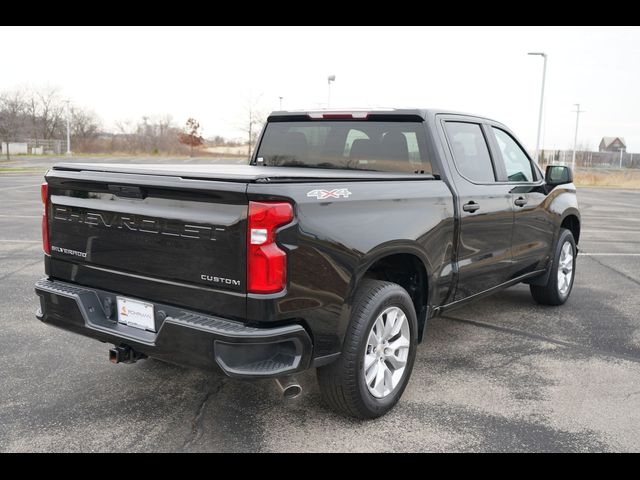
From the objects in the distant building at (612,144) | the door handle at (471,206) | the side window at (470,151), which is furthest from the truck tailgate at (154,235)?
the distant building at (612,144)

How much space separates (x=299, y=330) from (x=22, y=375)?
2305mm

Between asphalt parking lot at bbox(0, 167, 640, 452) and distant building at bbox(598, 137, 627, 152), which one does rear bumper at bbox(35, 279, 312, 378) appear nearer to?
asphalt parking lot at bbox(0, 167, 640, 452)

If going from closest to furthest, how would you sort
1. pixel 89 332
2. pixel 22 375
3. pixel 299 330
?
pixel 299 330, pixel 89 332, pixel 22 375

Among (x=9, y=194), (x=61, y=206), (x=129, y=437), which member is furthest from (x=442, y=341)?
(x=9, y=194)

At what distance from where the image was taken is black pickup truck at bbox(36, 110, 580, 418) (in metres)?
2.87

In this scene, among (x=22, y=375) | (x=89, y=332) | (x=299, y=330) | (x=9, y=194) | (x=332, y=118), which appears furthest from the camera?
(x=9, y=194)

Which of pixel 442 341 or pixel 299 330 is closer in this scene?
pixel 299 330

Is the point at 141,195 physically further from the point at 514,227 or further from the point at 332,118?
the point at 514,227

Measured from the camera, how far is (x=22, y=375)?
4.12 meters

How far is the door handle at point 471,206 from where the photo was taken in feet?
13.9

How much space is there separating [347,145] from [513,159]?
1.61 metres

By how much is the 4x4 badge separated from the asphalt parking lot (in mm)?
1315

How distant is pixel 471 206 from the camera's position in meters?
4.33

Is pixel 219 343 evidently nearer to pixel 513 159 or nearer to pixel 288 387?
pixel 288 387
